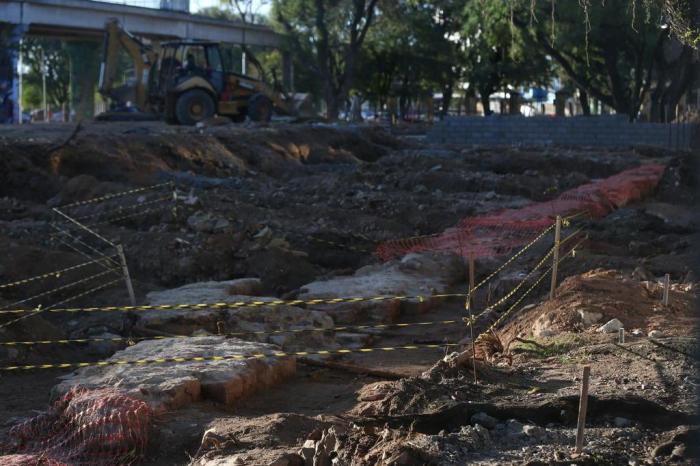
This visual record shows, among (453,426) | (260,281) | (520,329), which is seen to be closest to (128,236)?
(260,281)

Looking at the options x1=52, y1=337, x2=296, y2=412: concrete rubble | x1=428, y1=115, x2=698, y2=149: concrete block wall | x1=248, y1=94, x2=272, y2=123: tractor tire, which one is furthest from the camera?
x1=248, y1=94, x2=272, y2=123: tractor tire

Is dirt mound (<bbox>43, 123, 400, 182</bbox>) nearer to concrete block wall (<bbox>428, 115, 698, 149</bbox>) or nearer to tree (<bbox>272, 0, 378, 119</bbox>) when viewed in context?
concrete block wall (<bbox>428, 115, 698, 149</bbox>)

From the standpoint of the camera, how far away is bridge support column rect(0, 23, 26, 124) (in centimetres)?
4319

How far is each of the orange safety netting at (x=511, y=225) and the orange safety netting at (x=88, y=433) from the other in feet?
23.2

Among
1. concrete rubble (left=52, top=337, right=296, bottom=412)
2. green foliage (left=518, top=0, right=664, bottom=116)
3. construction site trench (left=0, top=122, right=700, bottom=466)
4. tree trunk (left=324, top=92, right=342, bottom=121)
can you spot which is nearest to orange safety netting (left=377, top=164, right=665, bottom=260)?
construction site trench (left=0, top=122, right=700, bottom=466)

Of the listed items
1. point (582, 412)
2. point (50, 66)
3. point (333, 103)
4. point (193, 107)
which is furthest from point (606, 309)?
point (50, 66)

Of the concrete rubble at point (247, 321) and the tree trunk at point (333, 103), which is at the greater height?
the tree trunk at point (333, 103)

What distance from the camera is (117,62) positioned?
1430 inches

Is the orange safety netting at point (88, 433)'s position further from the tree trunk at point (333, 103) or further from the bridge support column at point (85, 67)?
the bridge support column at point (85, 67)

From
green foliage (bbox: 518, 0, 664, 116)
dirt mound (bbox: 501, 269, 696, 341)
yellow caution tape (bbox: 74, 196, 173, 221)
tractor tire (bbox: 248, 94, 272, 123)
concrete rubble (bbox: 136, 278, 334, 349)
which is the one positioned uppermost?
green foliage (bbox: 518, 0, 664, 116)

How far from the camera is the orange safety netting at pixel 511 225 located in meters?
16.7

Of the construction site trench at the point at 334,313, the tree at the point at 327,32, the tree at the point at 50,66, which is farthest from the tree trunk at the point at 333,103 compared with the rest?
the construction site trench at the point at 334,313

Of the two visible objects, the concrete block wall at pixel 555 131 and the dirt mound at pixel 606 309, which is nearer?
the dirt mound at pixel 606 309

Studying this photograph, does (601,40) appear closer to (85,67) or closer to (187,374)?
(85,67)
